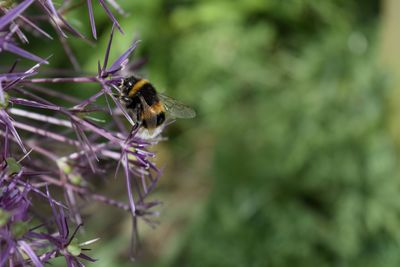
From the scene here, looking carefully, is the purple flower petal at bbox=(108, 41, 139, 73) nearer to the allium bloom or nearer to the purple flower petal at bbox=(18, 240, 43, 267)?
the allium bloom

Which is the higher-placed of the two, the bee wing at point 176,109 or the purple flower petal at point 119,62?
the purple flower petal at point 119,62

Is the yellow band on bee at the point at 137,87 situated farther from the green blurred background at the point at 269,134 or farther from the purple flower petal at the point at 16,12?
the green blurred background at the point at 269,134

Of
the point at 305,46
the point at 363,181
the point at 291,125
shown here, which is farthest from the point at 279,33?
the point at 363,181

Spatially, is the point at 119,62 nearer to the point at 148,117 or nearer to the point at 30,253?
the point at 148,117

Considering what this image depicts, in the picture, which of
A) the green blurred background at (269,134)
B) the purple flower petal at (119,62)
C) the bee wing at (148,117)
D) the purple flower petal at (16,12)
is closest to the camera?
the purple flower petal at (16,12)

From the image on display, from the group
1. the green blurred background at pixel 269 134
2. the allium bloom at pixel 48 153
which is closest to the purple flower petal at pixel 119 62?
the allium bloom at pixel 48 153

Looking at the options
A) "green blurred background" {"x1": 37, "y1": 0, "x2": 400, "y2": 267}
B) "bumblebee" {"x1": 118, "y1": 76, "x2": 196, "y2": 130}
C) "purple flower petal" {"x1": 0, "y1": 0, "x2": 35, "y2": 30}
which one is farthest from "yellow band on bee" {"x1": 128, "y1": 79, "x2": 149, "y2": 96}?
"green blurred background" {"x1": 37, "y1": 0, "x2": 400, "y2": 267}

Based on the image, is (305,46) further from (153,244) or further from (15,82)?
(15,82)

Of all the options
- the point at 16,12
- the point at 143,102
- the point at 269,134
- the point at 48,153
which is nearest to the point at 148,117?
the point at 143,102
